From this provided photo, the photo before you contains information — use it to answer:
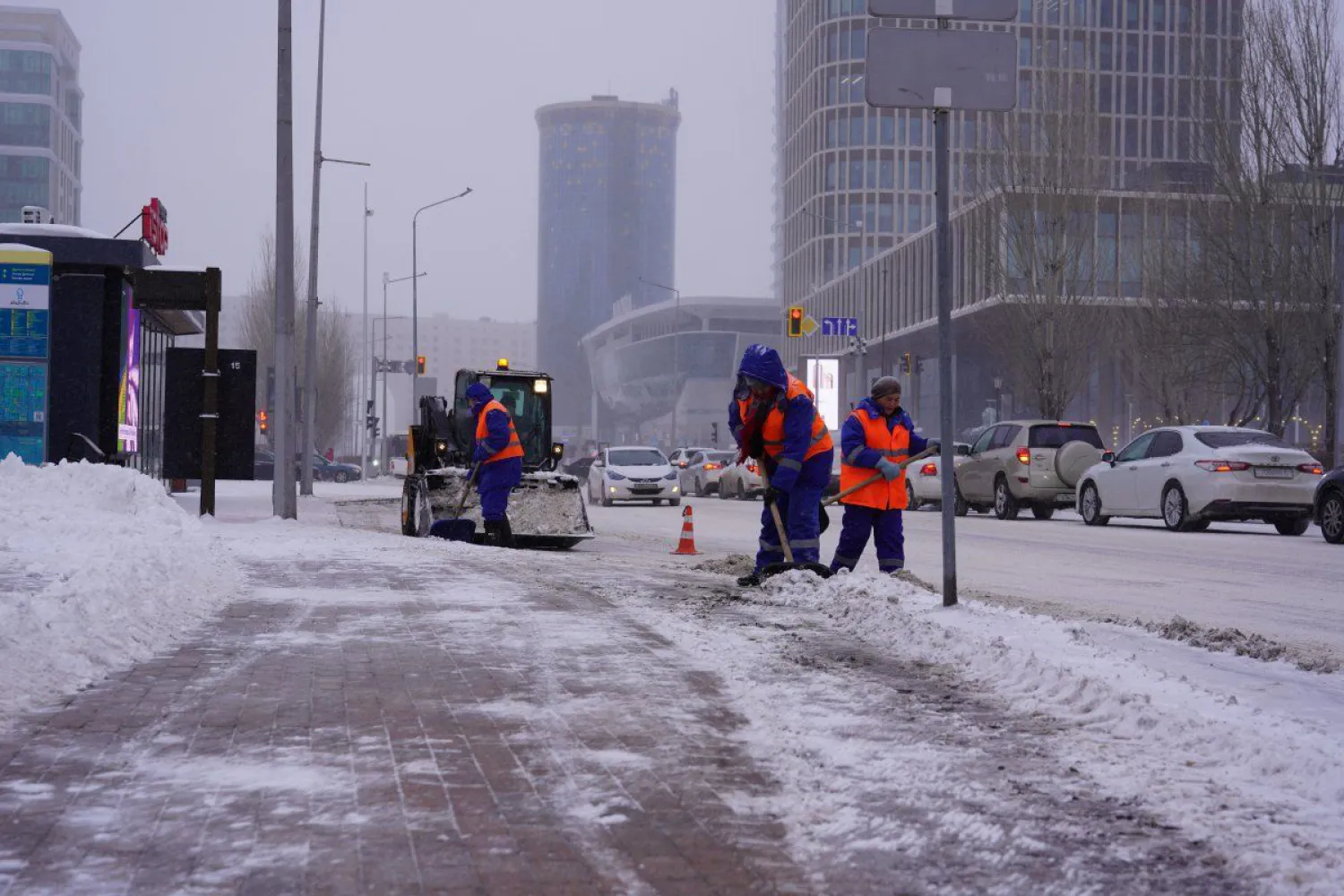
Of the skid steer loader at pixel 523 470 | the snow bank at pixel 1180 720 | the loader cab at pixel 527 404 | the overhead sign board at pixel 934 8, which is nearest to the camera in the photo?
the snow bank at pixel 1180 720

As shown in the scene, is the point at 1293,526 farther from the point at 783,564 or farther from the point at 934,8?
the point at 934,8

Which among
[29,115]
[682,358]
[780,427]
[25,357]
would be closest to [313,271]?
[25,357]

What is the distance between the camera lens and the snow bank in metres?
4.07

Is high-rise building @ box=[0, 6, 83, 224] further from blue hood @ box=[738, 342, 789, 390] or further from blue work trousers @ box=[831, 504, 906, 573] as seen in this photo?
blue work trousers @ box=[831, 504, 906, 573]

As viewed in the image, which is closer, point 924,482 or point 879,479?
point 879,479

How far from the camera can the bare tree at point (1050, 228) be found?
43000 mm

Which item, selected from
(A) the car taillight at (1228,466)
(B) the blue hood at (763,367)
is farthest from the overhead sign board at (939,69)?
(A) the car taillight at (1228,466)

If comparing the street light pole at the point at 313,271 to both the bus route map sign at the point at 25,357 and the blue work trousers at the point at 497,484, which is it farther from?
the blue work trousers at the point at 497,484

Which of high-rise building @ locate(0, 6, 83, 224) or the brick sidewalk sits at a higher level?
high-rise building @ locate(0, 6, 83, 224)

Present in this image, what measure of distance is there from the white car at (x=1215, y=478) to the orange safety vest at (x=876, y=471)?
10.6 meters

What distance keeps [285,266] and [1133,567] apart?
10964 mm

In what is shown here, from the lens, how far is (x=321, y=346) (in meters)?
77.9

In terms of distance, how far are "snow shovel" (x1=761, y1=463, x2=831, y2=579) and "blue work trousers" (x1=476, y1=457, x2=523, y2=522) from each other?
5.31 metres

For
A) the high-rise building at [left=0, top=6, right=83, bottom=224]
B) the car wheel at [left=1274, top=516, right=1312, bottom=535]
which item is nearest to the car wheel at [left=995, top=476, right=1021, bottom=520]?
the car wheel at [left=1274, top=516, right=1312, bottom=535]
